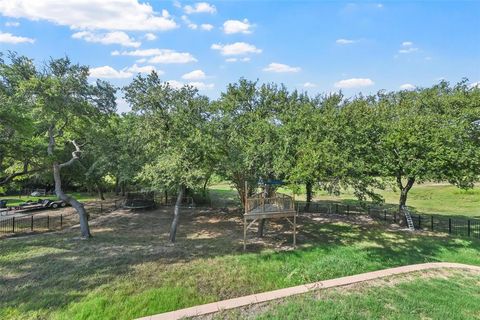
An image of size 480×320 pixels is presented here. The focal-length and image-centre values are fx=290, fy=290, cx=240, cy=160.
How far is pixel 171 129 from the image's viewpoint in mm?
14211

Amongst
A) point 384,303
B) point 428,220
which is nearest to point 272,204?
point 384,303

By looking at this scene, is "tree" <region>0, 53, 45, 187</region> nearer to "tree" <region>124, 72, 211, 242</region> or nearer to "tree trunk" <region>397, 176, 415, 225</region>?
"tree" <region>124, 72, 211, 242</region>

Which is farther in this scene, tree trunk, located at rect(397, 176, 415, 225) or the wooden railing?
tree trunk, located at rect(397, 176, 415, 225)

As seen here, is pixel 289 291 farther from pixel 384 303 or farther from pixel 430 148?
pixel 430 148

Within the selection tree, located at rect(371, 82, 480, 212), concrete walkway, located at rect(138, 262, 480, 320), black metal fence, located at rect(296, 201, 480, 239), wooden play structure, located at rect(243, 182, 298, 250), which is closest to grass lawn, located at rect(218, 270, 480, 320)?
concrete walkway, located at rect(138, 262, 480, 320)

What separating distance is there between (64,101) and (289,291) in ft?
43.9

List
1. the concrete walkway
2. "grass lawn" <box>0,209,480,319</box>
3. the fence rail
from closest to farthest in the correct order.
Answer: the concrete walkway → "grass lawn" <box>0,209,480,319</box> → the fence rail

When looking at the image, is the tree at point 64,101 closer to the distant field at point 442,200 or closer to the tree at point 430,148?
the distant field at point 442,200

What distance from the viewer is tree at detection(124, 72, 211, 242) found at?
1335 cm

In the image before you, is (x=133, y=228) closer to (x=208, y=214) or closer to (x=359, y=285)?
(x=208, y=214)

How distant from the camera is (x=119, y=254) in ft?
39.3

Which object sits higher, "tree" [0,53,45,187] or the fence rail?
"tree" [0,53,45,187]

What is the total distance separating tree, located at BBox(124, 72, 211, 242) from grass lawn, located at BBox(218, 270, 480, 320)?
6.84m

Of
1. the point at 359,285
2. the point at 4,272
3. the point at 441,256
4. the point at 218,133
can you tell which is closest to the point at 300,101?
the point at 218,133
